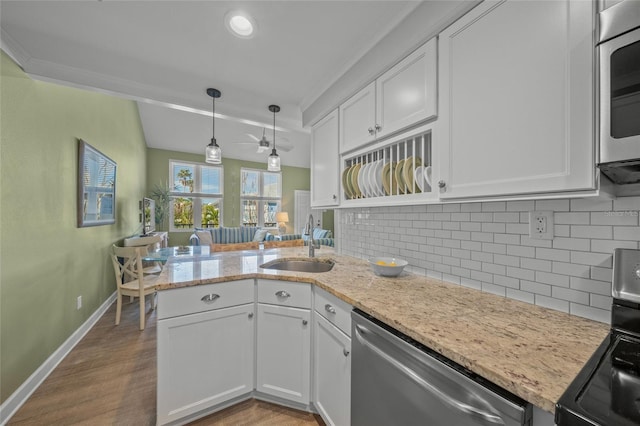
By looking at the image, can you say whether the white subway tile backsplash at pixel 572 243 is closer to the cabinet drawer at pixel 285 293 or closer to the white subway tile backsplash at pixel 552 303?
the white subway tile backsplash at pixel 552 303

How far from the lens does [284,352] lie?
1617mm

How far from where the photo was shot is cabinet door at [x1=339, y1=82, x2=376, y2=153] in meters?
1.66

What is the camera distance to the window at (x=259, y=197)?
7.26m

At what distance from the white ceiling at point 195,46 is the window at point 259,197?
4963mm

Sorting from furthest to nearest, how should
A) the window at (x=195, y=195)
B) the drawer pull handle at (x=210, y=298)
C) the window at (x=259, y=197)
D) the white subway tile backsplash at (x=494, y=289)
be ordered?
A: the window at (x=259, y=197), the window at (x=195, y=195), the drawer pull handle at (x=210, y=298), the white subway tile backsplash at (x=494, y=289)

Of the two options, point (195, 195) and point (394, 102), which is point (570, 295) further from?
point (195, 195)

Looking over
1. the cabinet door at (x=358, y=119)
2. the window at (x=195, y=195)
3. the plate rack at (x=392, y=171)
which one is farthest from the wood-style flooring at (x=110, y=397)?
the window at (x=195, y=195)

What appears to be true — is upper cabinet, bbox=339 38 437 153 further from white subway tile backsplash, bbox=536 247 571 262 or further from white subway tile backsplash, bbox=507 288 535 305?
white subway tile backsplash, bbox=507 288 535 305

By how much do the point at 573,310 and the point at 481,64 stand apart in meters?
1.07

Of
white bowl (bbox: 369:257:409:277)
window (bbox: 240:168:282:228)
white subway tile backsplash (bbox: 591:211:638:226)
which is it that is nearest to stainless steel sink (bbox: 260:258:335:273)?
white bowl (bbox: 369:257:409:277)

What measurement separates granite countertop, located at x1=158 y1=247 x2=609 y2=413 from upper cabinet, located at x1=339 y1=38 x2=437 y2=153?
91 centimetres

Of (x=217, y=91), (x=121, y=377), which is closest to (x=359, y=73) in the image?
(x=217, y=91)

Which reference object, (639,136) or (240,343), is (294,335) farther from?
(639,136)

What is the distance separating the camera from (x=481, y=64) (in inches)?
41.2
